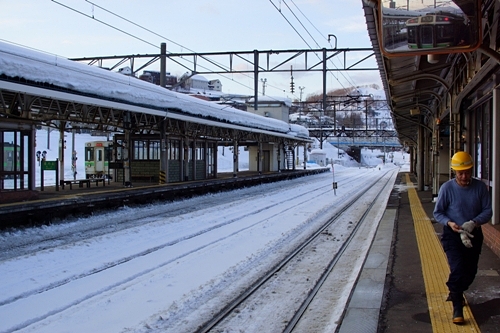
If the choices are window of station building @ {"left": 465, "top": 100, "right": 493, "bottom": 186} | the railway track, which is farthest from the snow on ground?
window of station building @ {"left": 465, "top": 100, "right": 493, "bottom": 186}

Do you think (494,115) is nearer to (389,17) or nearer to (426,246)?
(426,246)

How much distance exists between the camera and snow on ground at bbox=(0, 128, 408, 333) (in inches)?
244

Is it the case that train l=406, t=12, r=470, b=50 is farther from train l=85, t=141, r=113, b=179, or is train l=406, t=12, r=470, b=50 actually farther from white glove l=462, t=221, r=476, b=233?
train l=85, t=141, r=113, b=179

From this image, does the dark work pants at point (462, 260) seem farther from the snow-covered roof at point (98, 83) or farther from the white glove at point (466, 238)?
the snow-covered roof at point (98, 83)

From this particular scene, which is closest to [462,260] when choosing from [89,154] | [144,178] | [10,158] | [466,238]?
[466,238]

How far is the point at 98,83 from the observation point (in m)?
17.5

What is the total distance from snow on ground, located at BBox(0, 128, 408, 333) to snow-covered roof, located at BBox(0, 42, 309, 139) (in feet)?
13.2

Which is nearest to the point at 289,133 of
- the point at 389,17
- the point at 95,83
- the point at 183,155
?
the point at 183,155

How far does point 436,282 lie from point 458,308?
186cm

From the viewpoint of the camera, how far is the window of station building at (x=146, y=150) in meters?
27.4

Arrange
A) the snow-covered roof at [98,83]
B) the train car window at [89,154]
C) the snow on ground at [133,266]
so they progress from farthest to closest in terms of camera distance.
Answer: the train car window at [89,154] < the snow-covered roof at [98,83] < the snow on ground at [133,266]

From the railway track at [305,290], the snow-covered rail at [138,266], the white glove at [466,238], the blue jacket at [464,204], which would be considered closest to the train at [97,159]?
the snow-covered rail at [138,266]

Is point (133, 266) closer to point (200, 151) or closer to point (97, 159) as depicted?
point (200, 151)

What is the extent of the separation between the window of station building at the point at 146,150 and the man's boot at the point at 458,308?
23162 mm
